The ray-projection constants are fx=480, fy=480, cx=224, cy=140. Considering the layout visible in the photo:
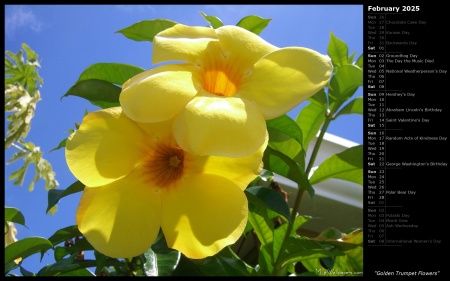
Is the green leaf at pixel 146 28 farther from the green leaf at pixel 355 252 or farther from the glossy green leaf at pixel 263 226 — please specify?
the green leaf at pixel 355 252

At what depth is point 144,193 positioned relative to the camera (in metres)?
0.67

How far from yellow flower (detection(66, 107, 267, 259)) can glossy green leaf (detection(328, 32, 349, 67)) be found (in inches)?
26.1

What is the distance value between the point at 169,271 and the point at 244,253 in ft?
5.11

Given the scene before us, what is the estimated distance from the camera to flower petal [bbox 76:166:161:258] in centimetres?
62

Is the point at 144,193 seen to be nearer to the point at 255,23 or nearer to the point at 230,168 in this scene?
the point at 230,168

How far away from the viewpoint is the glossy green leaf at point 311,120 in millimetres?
1214

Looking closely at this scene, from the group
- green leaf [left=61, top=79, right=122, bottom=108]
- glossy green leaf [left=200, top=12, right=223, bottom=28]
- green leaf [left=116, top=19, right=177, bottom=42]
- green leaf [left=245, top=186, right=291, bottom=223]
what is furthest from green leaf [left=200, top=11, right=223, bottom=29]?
green leaf [left=245, top=186, right=291, bottom=223]

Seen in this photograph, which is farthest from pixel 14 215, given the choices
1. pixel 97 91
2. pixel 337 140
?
pixel 337 140

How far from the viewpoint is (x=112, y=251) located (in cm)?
62

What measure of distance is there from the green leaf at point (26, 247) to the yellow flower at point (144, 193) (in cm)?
34

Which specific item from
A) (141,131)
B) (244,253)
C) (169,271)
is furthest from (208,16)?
(244,253)

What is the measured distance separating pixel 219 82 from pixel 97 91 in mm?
278

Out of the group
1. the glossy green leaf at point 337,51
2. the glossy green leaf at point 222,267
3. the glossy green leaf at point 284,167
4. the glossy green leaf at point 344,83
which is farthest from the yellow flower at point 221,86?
the glossy green leaf at point 337,51
